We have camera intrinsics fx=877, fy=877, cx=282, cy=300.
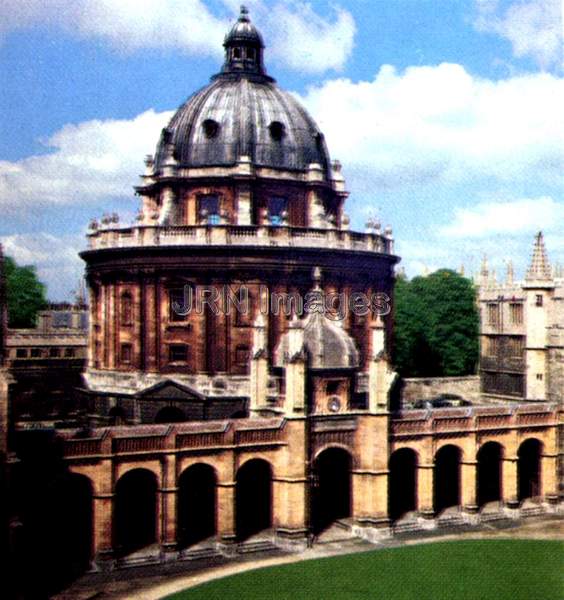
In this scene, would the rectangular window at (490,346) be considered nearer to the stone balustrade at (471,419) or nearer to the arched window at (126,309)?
the stone balustrade at (471,419)

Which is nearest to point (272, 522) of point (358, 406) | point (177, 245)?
point (358, 406)

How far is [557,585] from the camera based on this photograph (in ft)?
103

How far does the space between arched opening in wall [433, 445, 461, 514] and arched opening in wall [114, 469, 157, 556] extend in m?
14.3

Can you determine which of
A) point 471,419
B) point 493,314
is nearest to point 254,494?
point 471,419

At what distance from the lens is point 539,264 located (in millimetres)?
45812

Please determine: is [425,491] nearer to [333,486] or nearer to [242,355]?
[333,486]

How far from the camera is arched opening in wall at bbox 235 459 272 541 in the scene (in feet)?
132

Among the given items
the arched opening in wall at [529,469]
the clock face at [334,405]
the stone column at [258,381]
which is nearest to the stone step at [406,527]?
the clock face at [334,405]

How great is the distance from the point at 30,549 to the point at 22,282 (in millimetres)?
55998

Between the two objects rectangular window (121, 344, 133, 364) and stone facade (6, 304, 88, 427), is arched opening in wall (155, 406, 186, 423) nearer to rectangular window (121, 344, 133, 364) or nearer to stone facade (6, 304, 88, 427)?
rectangular window (121, 344, 133, 364)

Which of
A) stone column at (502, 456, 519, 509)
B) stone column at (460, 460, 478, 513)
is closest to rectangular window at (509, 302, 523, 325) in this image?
stone column at (502, 456, 519, 509)

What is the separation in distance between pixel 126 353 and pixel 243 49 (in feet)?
66.3

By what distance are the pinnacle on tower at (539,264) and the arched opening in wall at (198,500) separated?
1967 centimetres

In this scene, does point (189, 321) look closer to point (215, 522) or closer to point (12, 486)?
point (215, 522)
